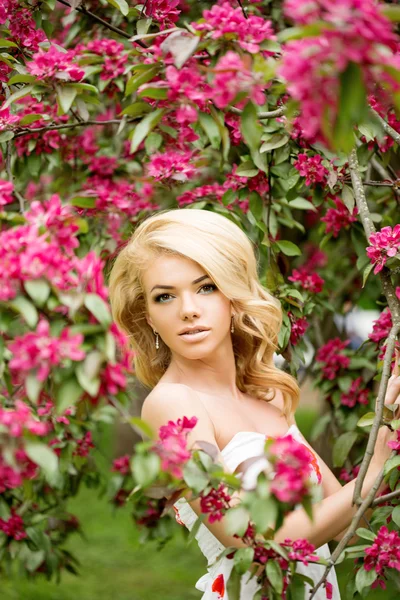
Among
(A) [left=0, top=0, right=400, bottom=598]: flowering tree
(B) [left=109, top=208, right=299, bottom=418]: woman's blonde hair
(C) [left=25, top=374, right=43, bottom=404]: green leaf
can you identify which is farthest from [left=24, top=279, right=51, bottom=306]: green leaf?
(B) [left=109, top=208, right=299, bottom=418]: woman's blonde hair

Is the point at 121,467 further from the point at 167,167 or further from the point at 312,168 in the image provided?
the point at 312,168

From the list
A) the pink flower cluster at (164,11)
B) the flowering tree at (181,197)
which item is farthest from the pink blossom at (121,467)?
the pink flower cluster at (164,11)

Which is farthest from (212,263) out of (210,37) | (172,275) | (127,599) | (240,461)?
(127,599)

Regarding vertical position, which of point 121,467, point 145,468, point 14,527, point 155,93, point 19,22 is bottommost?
point 121,467

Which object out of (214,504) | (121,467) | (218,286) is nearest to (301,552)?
(214,504)

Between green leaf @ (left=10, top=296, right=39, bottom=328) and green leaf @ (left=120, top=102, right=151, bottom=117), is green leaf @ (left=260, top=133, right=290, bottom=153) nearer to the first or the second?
green leaf @ (left=120, top=102, right=151, bottom=117)

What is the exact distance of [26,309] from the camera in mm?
1335

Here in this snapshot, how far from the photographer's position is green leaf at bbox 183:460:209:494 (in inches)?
62.5

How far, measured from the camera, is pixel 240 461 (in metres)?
2.13

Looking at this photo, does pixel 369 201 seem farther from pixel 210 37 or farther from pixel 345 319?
pixel 210 37

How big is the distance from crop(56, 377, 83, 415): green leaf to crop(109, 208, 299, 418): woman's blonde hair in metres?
0.91

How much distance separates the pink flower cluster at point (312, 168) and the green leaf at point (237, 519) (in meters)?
1.32

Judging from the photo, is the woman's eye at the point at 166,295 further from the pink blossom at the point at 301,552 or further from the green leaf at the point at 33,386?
the green leaf at the point at 33,386

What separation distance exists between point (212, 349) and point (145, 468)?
2.85 feet
